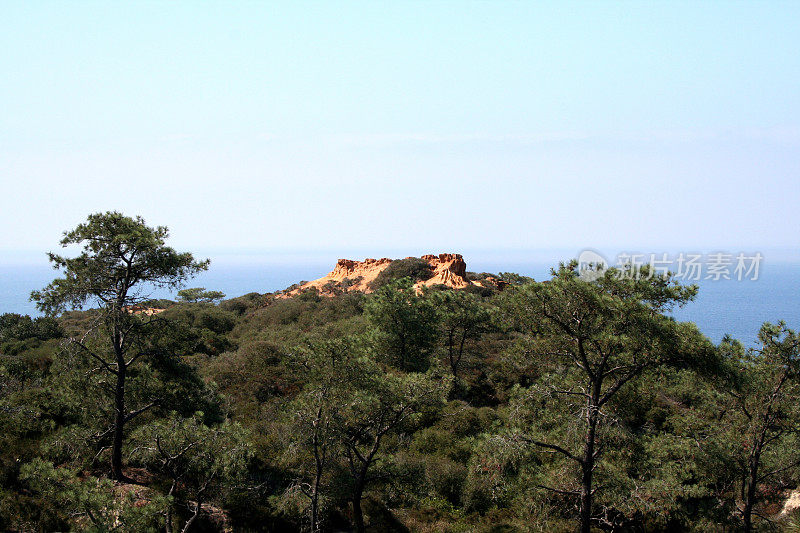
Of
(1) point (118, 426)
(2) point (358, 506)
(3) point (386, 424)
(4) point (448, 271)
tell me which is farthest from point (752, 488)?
(4) point (448, 271)

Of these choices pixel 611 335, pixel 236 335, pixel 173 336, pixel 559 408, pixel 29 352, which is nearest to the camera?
pixel 611 335

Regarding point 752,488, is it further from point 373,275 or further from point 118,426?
point 373,275

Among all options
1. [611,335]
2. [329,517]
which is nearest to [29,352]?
[329,517]

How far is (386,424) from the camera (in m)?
12.7

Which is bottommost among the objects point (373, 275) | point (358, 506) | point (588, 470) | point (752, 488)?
point (358, 506)

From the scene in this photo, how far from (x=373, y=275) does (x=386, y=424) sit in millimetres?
56638

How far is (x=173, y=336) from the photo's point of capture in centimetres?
1300

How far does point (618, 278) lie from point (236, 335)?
38099 mm

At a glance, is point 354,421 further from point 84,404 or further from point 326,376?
point 84,404

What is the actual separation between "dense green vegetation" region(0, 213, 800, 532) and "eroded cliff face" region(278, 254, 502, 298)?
40614 millimetres

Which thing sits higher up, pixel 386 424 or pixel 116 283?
pixel 116 283

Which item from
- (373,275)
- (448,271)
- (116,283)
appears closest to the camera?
(116,283)

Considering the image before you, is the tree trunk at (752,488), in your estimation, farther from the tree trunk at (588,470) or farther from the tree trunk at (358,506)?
the tree trunk at (358,506)

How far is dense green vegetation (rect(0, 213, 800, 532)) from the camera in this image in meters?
10.1
